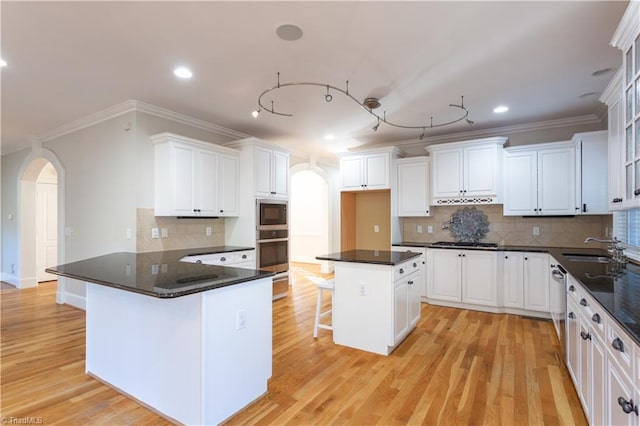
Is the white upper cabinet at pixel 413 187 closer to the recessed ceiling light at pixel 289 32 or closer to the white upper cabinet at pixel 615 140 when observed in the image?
the white upper cabinet at pixel 615 140

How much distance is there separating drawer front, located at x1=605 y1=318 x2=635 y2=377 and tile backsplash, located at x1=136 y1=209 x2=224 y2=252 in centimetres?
426

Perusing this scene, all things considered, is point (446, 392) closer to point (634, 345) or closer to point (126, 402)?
point (634, 345)

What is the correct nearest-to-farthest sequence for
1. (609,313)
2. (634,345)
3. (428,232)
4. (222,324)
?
(634,345) < (609,313) < (222,324) < (428,232)

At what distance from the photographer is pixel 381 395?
241 cm

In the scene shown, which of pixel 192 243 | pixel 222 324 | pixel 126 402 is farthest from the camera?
pixel 192 243

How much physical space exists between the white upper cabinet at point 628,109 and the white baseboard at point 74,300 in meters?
6.03

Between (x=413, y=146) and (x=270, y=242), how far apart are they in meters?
3.02

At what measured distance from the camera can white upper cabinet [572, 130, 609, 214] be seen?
157 inches

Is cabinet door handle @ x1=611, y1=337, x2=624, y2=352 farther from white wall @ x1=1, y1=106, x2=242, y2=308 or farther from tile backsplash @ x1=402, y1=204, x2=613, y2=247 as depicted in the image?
white wall @ x1=1, y1=106, x2=242, y2=308

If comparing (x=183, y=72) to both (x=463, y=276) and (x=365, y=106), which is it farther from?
(x=463, y=276)

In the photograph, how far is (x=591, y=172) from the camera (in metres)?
4.07

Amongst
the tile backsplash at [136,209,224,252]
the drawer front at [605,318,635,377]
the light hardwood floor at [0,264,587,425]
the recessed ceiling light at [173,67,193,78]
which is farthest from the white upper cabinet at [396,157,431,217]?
the drawer front at [605,318,635,377]

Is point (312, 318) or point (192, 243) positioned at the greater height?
point (192, 243)

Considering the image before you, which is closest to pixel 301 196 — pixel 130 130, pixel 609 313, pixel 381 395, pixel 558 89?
pixel 130 130
